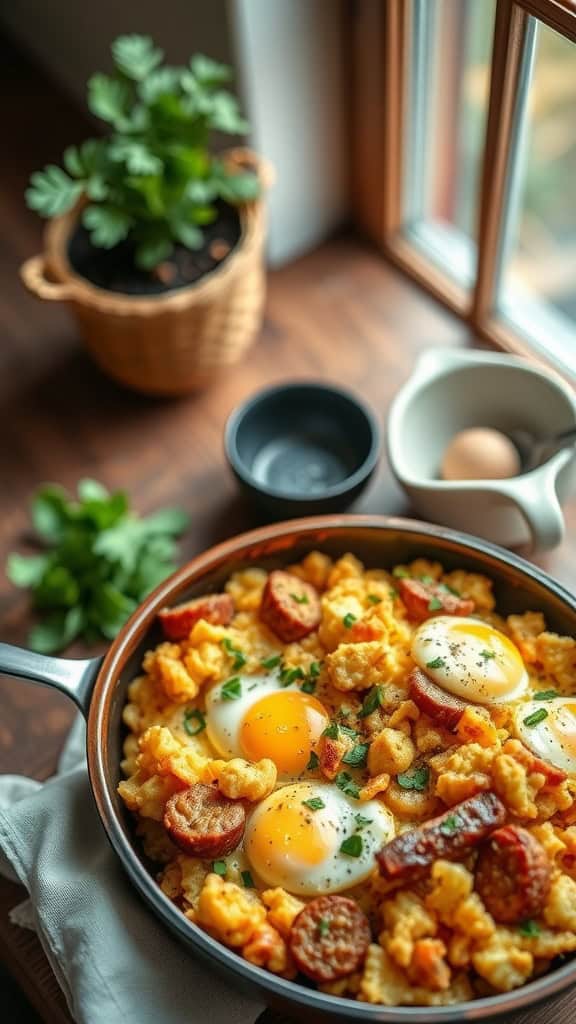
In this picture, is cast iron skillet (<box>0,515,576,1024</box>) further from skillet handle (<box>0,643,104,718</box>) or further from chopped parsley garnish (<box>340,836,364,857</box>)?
chopped parsley garnish (<box>340,836,364,857</box>)

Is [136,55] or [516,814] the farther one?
[136,55]

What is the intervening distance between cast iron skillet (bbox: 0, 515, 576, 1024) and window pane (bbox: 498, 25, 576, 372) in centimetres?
58

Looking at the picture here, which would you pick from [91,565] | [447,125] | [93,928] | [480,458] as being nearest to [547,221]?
[447,125]

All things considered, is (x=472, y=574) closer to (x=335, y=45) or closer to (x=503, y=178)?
(x=503, y=178)

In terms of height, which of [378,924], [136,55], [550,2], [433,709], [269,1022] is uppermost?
[550,2]

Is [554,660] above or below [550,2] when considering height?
below

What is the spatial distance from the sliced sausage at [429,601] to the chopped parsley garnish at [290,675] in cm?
16

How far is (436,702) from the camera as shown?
4.02 ft

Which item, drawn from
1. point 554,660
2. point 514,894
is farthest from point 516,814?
point 554,660

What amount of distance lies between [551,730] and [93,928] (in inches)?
21.3

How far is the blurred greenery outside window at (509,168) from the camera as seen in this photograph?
1.75 m

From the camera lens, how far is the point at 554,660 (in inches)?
50.5

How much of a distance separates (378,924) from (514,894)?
0.15 metres

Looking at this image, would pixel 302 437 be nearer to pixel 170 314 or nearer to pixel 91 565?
pixel 170 314
